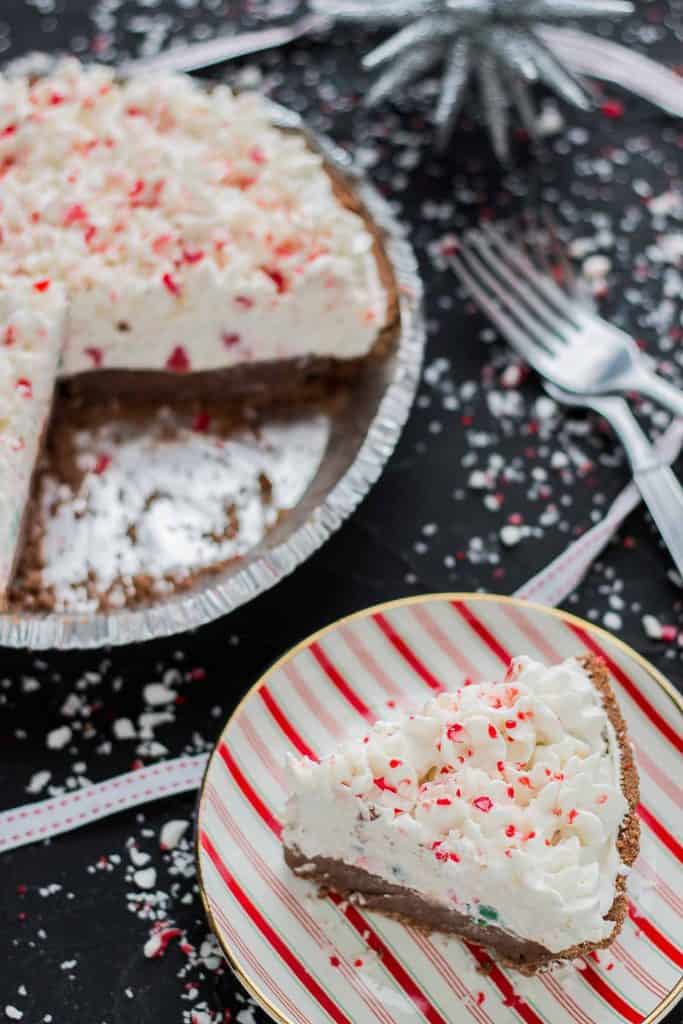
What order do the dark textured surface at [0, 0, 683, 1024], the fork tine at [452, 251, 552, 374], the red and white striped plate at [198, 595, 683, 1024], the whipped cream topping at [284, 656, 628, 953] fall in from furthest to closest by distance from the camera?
1. the fork tine at [452, 251, 552, 374]
2. the dark textured surface at [0, 0, 683, 1024]
3. the red and white striped plate at [198, 595, 683, 1024]
4. the whipped cream topping at [284, 656, 628, 953]

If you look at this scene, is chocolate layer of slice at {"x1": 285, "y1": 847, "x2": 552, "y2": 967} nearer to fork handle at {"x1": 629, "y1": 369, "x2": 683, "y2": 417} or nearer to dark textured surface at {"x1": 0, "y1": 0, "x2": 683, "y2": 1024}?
dark textured surface at {"x1": 0, "y1": 0, "x2": 683, "y2": 1024}

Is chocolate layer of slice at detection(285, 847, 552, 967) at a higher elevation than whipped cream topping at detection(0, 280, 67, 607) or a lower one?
lower

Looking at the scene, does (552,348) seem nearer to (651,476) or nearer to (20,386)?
(651,476)

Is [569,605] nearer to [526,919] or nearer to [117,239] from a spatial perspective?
[526,919]

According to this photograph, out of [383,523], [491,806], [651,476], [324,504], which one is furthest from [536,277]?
[491,806]

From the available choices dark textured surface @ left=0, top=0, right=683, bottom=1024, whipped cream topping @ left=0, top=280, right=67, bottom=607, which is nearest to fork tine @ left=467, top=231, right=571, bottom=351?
dark textured surface @ left=0, top=0, right=683, bottom=1024
